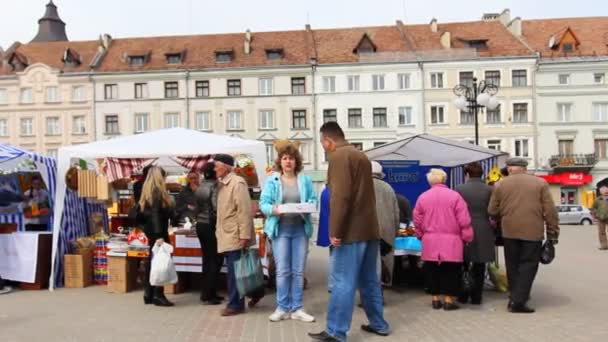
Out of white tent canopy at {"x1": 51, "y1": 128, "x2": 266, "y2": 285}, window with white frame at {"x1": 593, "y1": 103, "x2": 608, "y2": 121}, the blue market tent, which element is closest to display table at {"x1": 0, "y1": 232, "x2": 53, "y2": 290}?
white tent canopy at {"x1": 51, "y1": 128, "x2": 266, "y2": 285}

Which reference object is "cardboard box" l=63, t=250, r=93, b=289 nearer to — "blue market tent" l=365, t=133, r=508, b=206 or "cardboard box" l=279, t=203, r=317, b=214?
"cardboard box" l=279, t=203, r=317, b=214

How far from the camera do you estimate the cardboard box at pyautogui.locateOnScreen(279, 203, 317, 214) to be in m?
5.79

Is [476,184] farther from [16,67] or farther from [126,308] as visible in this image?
[16,67]

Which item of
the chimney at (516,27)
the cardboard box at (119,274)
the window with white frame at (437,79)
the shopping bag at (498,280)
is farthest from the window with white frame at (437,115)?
the cardboard box at (119,274)

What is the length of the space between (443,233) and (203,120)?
36016 millimetres

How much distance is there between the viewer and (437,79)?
3981cm

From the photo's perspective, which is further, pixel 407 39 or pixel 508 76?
pixel 407 39

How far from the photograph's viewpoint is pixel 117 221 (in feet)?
33.9

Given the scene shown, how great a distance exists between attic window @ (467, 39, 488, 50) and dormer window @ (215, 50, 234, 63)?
1782 cm

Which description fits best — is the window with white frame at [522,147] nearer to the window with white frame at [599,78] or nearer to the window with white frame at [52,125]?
the window with white frame at [599,78]

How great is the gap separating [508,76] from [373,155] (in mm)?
32878

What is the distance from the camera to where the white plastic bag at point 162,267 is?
6.73 m

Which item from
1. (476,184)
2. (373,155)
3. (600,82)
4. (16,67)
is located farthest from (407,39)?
(476,184)

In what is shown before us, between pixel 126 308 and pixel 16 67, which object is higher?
pixel 16 67
